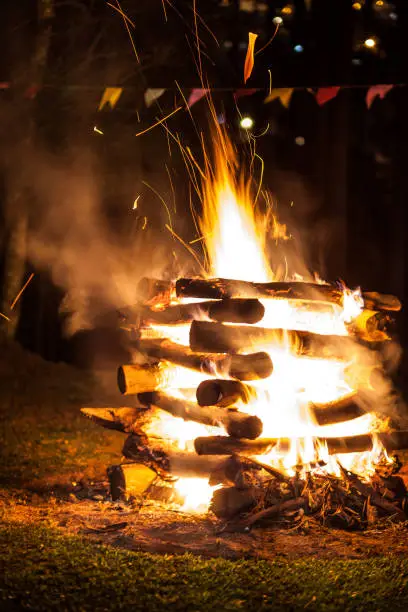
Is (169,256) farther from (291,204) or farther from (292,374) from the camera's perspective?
(292,374)

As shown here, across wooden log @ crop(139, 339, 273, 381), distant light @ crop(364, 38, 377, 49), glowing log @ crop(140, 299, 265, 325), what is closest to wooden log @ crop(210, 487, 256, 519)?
wooden log @ crop(139, 339, 273, 381)

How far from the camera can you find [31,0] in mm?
12797

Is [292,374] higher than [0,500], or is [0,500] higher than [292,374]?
[292,374]

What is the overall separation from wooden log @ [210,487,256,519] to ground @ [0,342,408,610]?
10 cm

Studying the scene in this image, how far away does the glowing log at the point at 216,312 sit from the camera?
20.4ft

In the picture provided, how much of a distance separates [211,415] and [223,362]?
426 mm

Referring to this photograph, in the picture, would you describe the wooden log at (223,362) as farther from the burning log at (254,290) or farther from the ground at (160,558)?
the ground at (160,558)

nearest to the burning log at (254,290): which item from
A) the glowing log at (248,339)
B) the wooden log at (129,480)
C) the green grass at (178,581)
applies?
the glowing log at (248,339)

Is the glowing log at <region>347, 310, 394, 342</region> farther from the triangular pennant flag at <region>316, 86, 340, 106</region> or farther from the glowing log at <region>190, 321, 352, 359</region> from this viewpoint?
the triangular pennant flag at <region>316, 86, 340, 106</region>

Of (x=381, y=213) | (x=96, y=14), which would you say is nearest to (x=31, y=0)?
(x=96, y=14)

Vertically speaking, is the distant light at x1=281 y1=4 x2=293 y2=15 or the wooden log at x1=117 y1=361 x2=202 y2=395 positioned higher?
the distant light at x1=281 y1=4 x2=293 y2=15

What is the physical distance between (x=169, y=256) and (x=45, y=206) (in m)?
2.45

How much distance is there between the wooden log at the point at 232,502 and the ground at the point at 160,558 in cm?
10

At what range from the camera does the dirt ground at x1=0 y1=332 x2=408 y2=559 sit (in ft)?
17.3
